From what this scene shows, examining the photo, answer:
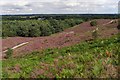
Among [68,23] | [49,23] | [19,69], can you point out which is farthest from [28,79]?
[68,23]

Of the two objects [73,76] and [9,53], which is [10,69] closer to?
[73,76]

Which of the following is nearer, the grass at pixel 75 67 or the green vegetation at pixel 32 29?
the grass at pixel 75 67

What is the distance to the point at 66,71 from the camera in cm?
1127

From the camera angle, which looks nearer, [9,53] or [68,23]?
[9,53]

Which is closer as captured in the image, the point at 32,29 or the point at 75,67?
the point at 75,67

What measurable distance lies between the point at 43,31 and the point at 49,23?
10.8 metres

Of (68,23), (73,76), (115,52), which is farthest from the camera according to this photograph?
(68,23)

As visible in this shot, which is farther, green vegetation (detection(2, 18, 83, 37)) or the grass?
green vegetation (detection(2, 18, 83, 37))

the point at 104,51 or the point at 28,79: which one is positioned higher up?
the point at 104,51

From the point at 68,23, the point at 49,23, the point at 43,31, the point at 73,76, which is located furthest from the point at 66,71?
the point at 68,23

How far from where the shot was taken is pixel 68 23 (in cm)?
10112

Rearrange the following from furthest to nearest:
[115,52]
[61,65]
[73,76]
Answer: [115,52]
[61,65]
[73,76]

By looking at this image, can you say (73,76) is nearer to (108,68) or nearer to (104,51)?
(108,68)

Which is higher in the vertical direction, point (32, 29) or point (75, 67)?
point (75, 67)
